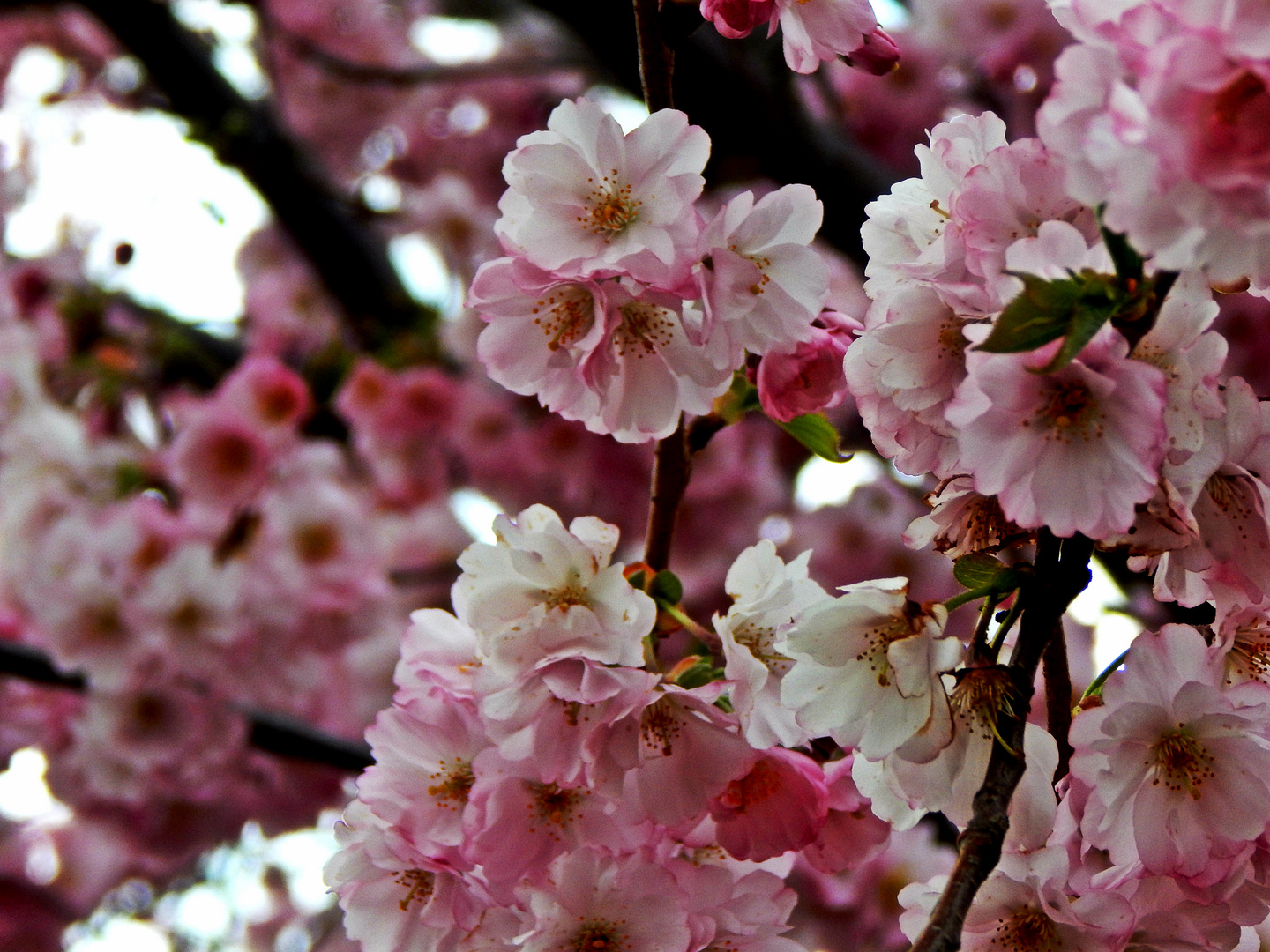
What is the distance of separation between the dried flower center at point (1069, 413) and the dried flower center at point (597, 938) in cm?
40

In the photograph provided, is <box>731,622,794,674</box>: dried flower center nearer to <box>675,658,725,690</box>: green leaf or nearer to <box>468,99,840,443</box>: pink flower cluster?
<box>675,658,725,690</box>: green leaf

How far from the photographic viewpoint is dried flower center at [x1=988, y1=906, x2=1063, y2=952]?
0.72 meters

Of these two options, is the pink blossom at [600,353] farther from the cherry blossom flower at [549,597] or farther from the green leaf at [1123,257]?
the green leaf at [1123,257]

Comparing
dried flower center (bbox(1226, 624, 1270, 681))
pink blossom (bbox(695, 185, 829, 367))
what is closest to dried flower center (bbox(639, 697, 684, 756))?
pink blossom (bbox(695, 185, 829, 367))

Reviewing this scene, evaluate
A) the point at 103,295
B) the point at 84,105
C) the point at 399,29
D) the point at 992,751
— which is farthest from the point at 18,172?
the point at 992,751

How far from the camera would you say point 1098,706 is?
0.70 m

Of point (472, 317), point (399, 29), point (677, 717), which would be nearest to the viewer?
point (677, 717)

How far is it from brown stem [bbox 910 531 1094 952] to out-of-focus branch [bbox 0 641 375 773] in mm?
1231

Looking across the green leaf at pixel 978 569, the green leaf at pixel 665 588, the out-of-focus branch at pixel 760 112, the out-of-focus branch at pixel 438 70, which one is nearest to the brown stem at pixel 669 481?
the green leaf at pixel 665 588

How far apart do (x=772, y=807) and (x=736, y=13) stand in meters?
0.48

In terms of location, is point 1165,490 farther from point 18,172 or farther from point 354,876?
point 18,172

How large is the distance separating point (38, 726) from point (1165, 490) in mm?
2269

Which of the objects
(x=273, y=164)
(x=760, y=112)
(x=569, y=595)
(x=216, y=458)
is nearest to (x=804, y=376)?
(x=569, y=595)

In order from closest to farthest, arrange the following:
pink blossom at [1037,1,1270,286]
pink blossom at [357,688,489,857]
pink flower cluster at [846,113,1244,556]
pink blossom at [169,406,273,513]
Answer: pink blossom at [1037,1,1270,286] < pink flower cluster at [846,113,1244,556] < pink blossom at [357,688,489,857] < pink blossom at [169,406,273,513]
